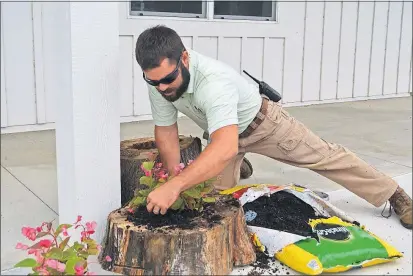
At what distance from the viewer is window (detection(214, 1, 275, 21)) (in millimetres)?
6488

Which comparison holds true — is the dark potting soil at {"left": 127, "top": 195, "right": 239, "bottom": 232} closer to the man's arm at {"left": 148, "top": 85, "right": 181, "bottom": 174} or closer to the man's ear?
the man's arm at {"left": 148, "top": 85, "right": 181, "bottom": 174}

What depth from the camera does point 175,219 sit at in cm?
250

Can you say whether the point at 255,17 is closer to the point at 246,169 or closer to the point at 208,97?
the point at 246,169

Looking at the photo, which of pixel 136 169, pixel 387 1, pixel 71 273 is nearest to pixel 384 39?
pixel 387 1

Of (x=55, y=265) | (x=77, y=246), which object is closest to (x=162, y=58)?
(x=77, y=246)

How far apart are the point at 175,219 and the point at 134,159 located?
0.61m

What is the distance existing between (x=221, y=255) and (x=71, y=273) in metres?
0.73

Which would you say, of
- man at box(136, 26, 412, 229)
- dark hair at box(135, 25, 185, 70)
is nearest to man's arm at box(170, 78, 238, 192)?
man at box(136, 26, 412, 229)

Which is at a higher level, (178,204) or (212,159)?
(212,159)

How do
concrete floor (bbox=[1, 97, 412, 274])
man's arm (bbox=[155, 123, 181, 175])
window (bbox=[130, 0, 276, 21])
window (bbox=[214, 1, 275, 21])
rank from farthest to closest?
window (bbox=[214, 1, 275, 21]) → window (bbox=[130, 0, 276, 21]) → concrete floor (bbox=[1, 97, 412, 274]) → man's arm (bbox=[155, 123, 181, 175])

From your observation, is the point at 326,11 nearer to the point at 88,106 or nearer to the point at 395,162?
the point at 395,162

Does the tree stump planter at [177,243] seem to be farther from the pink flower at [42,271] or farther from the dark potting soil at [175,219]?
the pink flower at [42,271]

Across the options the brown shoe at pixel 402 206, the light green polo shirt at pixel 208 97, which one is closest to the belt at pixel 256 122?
the light green polo shirt at pixel 208 97

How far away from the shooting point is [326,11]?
7387mm
